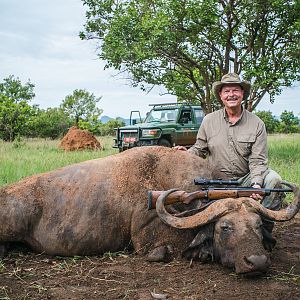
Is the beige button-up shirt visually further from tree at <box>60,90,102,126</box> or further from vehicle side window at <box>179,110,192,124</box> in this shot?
tree at <box>60,90,102,126</box>

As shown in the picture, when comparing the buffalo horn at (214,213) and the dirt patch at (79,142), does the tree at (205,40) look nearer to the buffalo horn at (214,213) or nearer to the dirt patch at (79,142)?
the dirt patch at (79,142)

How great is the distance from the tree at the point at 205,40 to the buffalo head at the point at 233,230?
10.9m

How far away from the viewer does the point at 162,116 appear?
17.9 meters

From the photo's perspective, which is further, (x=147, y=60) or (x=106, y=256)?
(x=147, y=60)

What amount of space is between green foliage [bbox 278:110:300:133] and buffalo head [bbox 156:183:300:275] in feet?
151

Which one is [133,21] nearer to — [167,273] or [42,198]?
[42,198]

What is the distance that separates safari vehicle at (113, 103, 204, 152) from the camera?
1648 cm

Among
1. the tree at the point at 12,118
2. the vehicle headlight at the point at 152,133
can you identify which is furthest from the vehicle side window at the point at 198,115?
the tree at the point at 12,118

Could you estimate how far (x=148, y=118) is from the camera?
1817cm

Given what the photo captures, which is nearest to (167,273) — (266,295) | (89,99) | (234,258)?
(234,258)

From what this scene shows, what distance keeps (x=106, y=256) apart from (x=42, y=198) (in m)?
0.97

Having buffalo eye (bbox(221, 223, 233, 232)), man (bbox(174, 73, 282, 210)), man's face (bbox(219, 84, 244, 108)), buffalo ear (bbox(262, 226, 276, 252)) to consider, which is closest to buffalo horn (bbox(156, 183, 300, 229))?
buffalo eye (bbox(221, 223, 233, 232))

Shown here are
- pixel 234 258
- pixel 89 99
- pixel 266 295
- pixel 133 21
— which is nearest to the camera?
pixel 266 295

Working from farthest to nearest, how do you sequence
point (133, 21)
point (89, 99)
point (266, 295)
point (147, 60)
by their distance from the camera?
point (89, 99) → point (147, 60) → point (133, 21) → point (266, 295)
